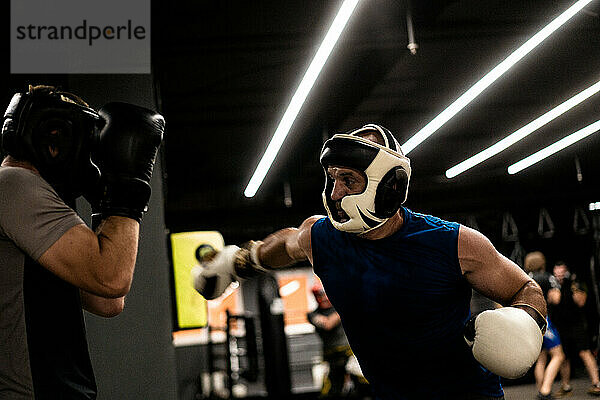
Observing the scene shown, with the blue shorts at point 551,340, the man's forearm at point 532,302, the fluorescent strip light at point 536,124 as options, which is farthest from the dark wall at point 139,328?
the blue shorts at point 551,340

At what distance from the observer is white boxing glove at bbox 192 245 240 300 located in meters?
2.42

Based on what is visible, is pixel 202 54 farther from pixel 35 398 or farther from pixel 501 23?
pixel 35 398

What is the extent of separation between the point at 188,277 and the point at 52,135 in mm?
3498

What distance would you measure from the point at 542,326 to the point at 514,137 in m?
5.96

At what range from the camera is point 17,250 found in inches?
60.1

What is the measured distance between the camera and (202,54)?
6234mm

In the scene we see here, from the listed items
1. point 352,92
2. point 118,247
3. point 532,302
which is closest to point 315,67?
point 352,92

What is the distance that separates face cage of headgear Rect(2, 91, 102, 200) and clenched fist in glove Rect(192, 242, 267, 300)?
0.81 metres

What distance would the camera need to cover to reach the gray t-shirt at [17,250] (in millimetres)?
1477

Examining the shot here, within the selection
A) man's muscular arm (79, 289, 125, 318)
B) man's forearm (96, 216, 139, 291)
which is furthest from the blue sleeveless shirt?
man's forearm (96, 216, 139, 291)

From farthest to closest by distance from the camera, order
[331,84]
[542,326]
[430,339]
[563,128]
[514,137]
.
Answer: [563,128] → [514,137] → [331,84] → [430,339] → [542,326]

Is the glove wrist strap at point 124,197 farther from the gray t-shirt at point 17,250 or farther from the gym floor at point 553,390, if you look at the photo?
the gym floor at point 553,390

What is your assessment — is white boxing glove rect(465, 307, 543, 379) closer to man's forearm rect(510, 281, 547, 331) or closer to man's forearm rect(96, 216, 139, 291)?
man's forearm rect(510, 281, 547, 331)

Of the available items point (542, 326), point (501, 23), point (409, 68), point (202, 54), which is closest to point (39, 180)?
point (542, 326)
